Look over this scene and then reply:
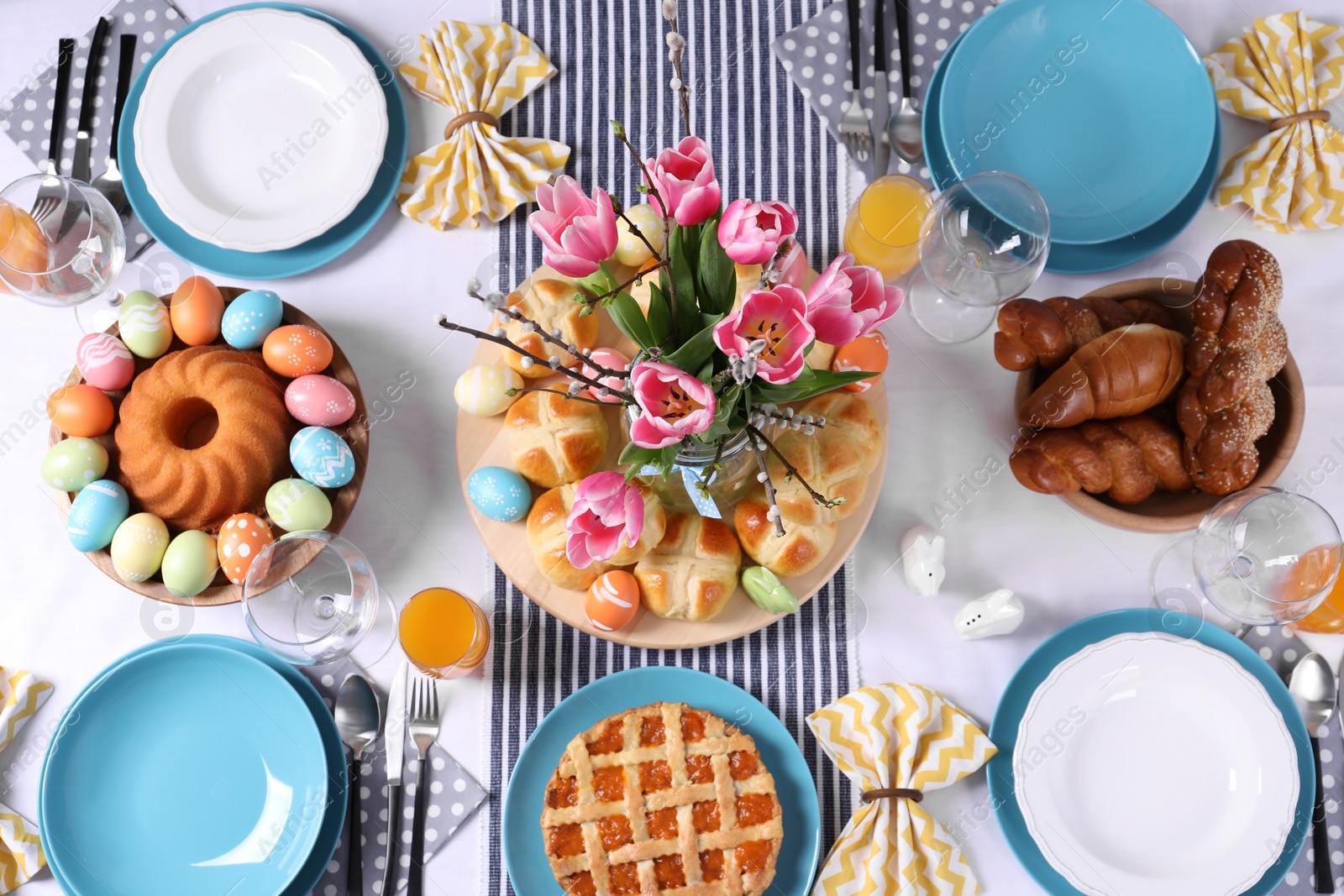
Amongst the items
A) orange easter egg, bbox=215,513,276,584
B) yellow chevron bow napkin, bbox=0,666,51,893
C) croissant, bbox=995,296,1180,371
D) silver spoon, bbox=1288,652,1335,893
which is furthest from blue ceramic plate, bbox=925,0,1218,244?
yellow chevron bow napkin, bbox=0,666,51,893

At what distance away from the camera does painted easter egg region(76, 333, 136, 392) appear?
112 cm

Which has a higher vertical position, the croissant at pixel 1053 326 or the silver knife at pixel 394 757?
the croissant at pixel 1053 326

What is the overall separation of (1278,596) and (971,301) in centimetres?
54

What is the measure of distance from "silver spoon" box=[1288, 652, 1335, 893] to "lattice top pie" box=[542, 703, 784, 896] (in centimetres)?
73

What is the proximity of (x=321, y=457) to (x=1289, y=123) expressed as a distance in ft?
4.74

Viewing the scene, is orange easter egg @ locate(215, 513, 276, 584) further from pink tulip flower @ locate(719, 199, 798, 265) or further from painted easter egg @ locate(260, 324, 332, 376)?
pink tulip flower @ locate(719, 199, 798, 265)

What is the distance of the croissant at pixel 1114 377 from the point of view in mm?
1079

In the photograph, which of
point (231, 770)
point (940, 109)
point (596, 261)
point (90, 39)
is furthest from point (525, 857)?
point (90, 39)

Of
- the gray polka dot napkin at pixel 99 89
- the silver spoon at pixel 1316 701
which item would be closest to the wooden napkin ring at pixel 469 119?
the gray polka dot napkin at pixel 99 89

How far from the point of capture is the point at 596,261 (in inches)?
28.4

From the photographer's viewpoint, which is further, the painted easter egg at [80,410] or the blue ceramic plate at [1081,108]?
the blue ceramic plate at [1081,108]

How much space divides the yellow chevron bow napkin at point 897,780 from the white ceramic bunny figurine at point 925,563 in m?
0.15

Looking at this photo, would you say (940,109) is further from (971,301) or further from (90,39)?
(90,39)

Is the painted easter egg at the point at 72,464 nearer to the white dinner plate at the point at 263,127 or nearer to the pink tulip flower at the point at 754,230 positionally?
the white dinner plate at the point at 263,127
